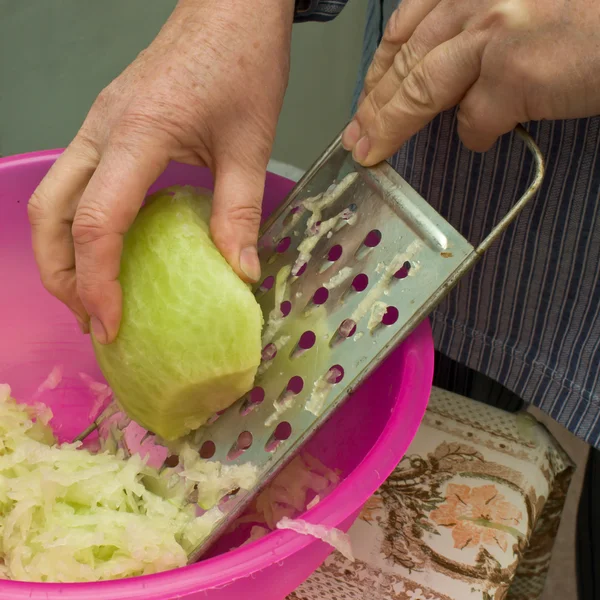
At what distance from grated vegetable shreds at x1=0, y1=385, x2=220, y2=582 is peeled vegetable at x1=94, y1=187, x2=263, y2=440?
0.32ft

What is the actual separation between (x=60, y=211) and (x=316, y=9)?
0.37 m

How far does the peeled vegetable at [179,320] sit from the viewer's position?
1.89 ft

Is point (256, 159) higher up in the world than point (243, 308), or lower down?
higher up

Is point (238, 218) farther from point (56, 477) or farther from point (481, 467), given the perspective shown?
point (481, 467)

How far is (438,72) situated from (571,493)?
1235 millimetres

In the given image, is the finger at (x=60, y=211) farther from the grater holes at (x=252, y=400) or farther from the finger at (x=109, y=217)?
the grater holes at (x=252, y=400)

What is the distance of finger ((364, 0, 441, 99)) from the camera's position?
1.84ft

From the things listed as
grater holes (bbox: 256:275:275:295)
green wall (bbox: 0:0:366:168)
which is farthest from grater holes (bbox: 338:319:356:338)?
green wall (bbox: 0:0:366:168)

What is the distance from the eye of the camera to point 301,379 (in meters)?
0.61

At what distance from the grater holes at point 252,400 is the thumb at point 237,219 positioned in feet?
0.37

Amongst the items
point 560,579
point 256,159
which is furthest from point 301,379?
point 560,579

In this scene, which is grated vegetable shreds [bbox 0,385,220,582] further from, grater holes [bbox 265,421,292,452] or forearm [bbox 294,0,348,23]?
forearm [bbox 294,0,348,23]

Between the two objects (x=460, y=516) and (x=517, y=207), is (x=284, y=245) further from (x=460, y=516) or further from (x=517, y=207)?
(x=460, y=516)

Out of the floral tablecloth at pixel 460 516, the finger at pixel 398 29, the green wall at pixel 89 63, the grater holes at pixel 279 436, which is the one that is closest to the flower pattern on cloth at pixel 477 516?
the floral tablecloth at pixel 460 516
